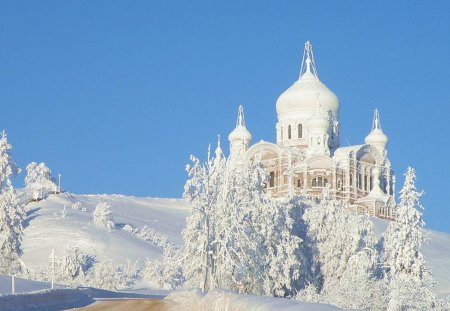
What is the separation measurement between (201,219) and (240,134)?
6210 centimetres

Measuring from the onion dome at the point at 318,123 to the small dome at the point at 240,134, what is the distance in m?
7.84

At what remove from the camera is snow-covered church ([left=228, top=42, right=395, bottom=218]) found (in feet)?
333

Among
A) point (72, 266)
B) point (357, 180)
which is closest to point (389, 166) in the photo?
point (357, 180)

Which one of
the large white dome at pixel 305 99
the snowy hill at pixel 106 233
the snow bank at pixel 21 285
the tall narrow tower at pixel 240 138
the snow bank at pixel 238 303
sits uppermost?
the large white dome at pixel 305 99

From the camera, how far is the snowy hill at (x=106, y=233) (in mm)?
81562

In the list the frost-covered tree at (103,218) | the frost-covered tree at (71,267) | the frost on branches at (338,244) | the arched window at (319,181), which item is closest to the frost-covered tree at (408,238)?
the frost on branches at (338,244)

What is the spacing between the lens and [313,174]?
10169 cm

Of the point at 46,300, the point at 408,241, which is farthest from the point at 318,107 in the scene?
the point at 46,300

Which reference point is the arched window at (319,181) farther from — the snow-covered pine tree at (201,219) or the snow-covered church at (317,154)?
the snow-covered pine tree at (201,219)

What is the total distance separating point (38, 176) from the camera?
10975 centimetres

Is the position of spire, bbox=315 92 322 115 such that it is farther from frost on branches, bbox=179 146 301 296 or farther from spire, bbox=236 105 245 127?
frost on branches, bbox=179 146 301 296

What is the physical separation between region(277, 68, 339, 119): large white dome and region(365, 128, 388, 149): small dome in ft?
13.2

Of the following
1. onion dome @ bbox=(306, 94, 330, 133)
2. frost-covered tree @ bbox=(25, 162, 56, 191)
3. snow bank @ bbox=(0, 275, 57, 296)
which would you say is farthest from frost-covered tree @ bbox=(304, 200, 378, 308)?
frost-covered tree @ bbox=(25, 162, 56, 191)

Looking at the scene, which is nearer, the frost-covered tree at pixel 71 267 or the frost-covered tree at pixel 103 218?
the frost-covered tree at pixel 71 267
